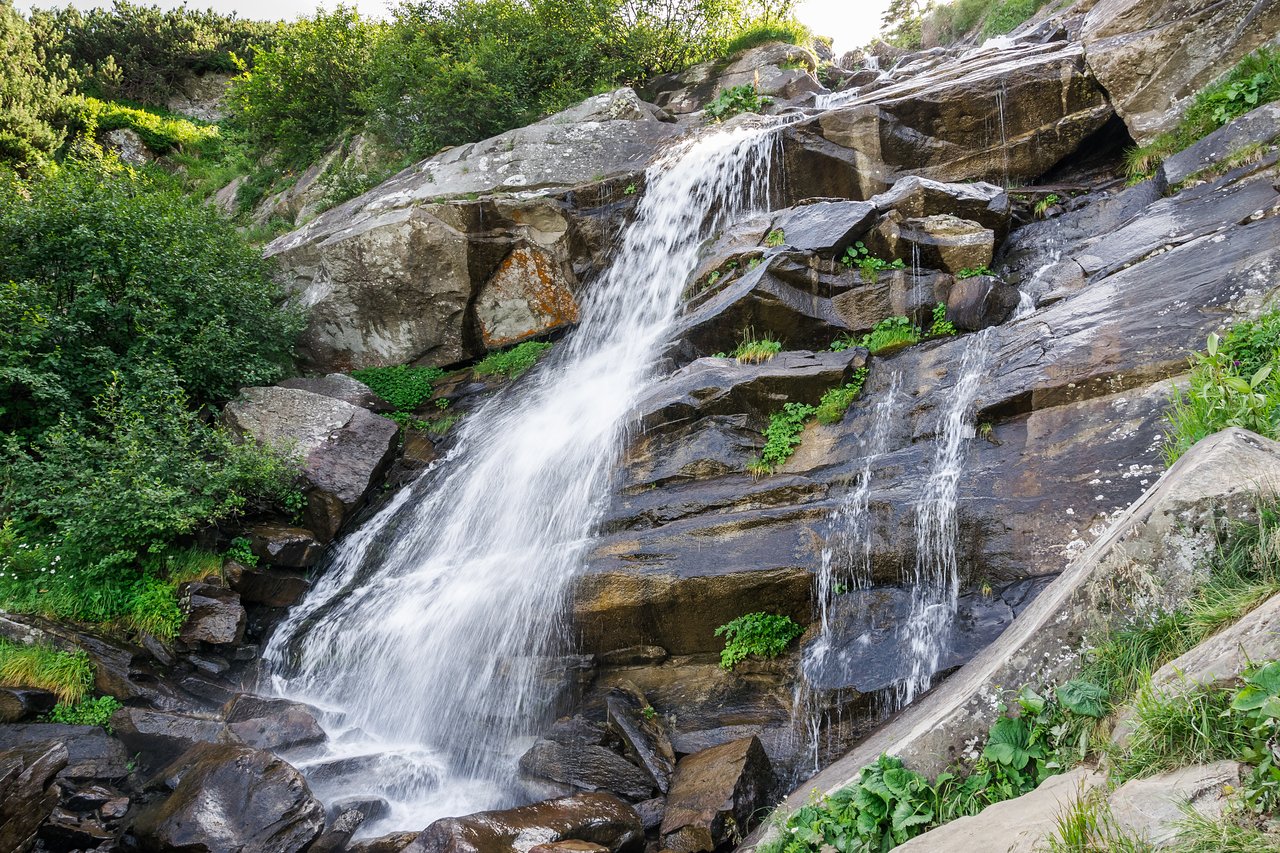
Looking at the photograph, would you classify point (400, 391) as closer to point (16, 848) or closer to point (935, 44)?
point (16, 848)

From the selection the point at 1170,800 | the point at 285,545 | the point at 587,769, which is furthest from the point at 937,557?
the point at 285,545

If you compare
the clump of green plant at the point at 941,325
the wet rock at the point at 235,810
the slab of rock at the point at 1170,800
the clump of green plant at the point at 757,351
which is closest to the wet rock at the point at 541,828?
the wet rock at the point at 235,810

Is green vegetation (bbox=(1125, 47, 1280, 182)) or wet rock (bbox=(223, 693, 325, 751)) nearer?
wet rock (bbox=(223, 693, 325, 751))

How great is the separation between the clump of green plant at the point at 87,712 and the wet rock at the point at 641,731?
5.29 metres

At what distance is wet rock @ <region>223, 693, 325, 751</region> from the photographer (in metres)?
7.39

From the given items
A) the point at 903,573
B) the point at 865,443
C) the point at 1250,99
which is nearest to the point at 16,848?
the point at 903,573

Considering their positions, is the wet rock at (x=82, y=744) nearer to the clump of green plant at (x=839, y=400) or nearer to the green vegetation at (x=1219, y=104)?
the clump of green plant at (x=839, y=400)

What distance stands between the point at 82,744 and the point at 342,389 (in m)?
7.03

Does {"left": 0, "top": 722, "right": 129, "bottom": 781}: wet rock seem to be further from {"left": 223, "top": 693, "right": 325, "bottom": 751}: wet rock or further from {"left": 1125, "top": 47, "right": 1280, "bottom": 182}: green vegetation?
{"left": 1125, "top": 47, "right": 1280, "bottom": 182}: green vegetation

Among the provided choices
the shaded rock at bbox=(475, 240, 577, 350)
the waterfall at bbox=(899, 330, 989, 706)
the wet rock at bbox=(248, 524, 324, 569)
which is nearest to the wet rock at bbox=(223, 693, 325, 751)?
the wet rock at bbox=(248, 524, 324, 569)

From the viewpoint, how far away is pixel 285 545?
10062 mm

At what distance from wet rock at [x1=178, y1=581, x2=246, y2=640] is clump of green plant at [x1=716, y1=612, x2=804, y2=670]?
6132 mm

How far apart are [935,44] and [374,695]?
30.7 meters

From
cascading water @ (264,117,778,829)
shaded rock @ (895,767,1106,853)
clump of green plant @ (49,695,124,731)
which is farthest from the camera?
clump of green plant @ (49,695,124,731)
